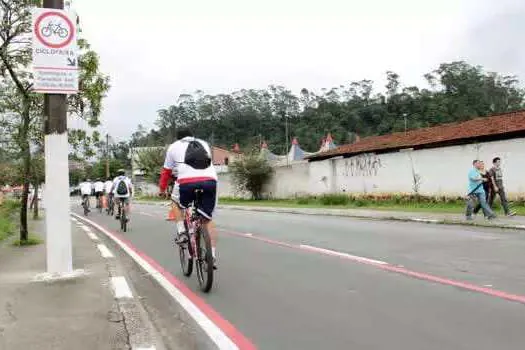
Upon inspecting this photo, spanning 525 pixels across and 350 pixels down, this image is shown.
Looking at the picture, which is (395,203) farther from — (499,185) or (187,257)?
(187,257)

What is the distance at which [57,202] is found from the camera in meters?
7.90

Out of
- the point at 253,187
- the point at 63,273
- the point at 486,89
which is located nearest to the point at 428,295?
the point at 63,273

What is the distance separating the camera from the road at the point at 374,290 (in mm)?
4977

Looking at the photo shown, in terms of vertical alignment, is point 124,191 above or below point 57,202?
above

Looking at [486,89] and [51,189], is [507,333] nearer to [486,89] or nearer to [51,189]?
[51,189]

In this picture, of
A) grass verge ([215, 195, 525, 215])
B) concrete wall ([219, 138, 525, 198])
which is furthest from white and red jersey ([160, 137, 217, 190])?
concrete wall ([219, 138, 525, 198])

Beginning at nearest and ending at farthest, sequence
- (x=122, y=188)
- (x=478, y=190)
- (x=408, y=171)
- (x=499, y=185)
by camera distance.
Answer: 1. (x=478, y=190)
2. (x=499, y=185)
3. (x=122, y=188)
4. (x=408, y=171)

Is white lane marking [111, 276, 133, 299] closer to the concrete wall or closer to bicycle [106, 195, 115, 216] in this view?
bicycle [106, 195, 115, 216]

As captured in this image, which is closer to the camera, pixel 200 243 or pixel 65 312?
pixel 65 312

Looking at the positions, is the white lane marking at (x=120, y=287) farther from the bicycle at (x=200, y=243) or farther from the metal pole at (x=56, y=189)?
the bicycle at (x=200, y=243)

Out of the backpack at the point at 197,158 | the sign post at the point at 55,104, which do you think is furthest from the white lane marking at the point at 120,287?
the backpack at the point at 197,158

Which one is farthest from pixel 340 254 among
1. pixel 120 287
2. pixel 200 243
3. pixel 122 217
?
pixel 122 217

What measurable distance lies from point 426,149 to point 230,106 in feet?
300

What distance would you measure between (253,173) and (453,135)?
17.3m
